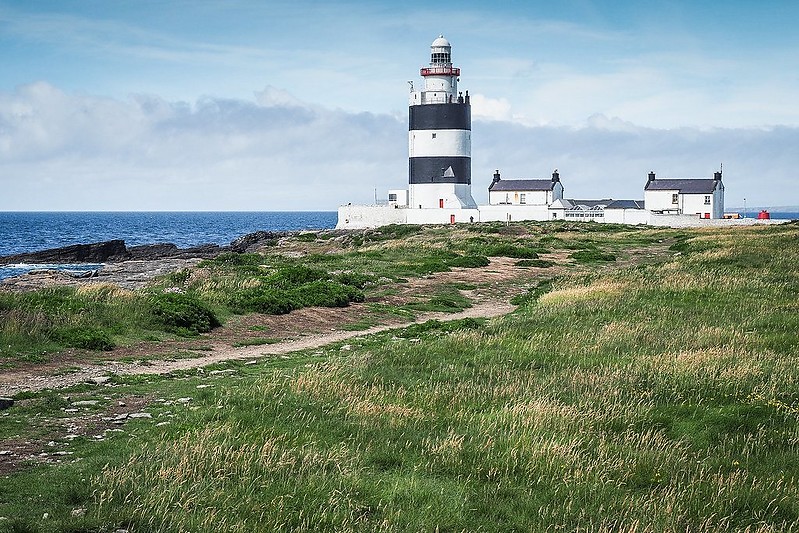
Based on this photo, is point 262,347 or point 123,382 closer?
point 123,382

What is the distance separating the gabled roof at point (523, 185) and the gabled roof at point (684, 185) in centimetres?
952

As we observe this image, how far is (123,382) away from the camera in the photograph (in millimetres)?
14500

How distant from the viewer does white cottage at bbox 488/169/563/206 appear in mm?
89375

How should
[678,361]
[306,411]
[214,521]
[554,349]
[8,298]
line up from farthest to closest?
[8,298], [554,349], [678,361], [306,411], [214,521]

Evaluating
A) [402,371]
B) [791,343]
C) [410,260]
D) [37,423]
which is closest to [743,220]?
[410,260]

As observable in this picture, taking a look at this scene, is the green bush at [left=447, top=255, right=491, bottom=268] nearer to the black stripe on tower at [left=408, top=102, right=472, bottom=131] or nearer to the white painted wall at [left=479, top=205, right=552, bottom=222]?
the black stripe on tower at [left=408, top=102, right=472, bottom=131]

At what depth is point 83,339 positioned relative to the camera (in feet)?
56.7

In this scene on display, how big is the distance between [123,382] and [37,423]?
296 cm

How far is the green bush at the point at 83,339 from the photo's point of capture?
17.2 meters

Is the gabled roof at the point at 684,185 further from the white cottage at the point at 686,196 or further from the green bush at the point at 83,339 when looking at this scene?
the green bush at the point at 83,339

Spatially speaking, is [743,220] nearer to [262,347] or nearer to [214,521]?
[262,347]

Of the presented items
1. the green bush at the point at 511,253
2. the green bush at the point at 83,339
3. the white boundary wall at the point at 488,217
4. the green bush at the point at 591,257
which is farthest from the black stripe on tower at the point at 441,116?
the green bush at the point at 83,339

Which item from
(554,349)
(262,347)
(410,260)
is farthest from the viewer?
(410,260)

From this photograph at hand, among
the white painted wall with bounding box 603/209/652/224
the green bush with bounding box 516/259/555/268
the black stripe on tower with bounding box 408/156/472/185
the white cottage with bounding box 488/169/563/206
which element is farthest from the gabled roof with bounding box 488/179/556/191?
the green bush with bounding box 516/259/555/268
